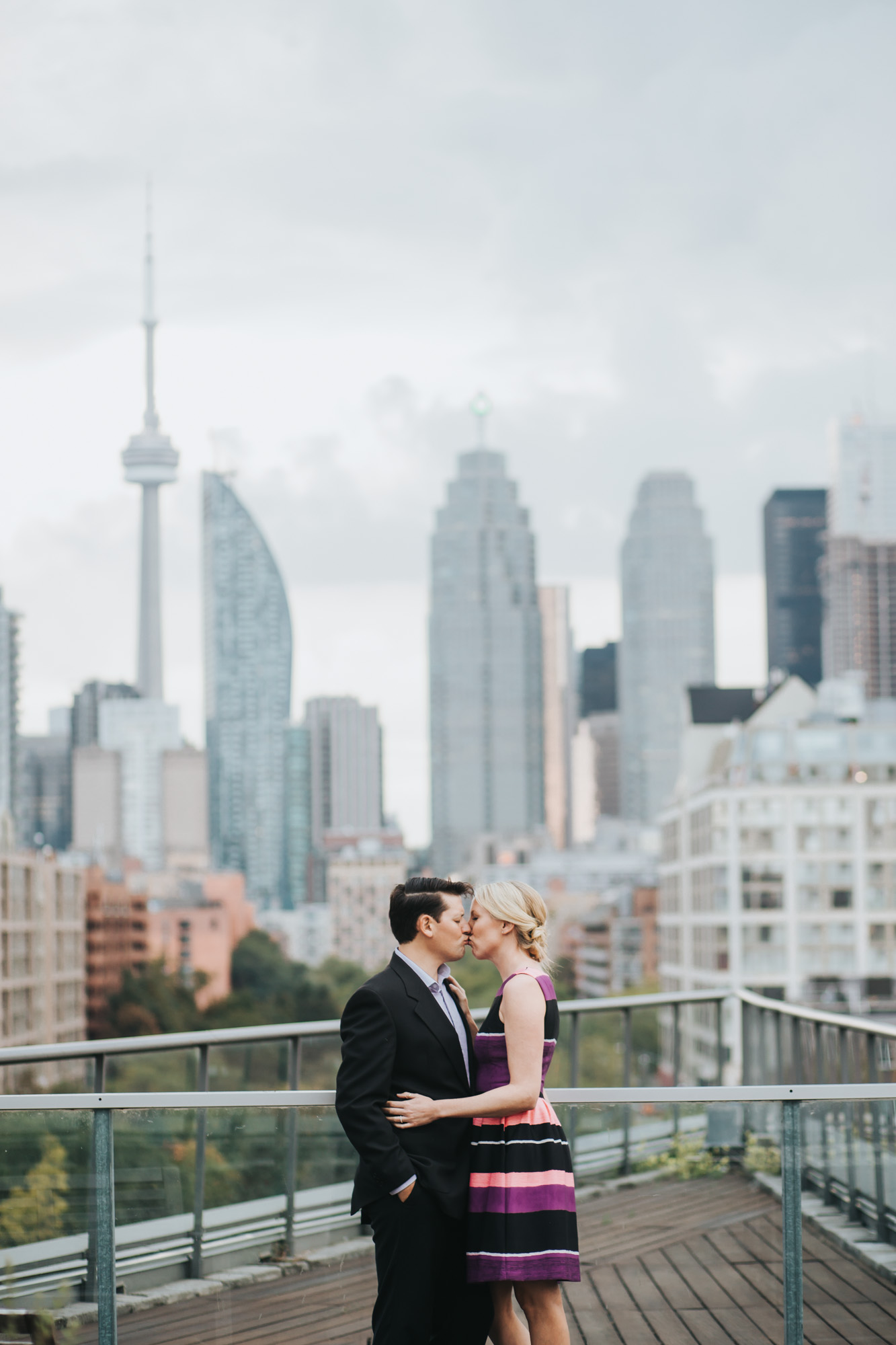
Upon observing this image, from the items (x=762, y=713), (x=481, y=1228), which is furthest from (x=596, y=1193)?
(x=762, y=713)

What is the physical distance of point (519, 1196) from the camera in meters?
4.49

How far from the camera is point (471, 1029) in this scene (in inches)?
186

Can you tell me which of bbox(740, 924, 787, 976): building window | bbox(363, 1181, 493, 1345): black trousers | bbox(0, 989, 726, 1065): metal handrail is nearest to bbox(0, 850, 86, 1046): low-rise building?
bbox(740, 924, 787, 976): building window

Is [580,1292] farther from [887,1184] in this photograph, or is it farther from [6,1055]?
[6,1055]

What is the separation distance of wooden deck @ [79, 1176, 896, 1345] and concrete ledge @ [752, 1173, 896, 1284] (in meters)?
0.03

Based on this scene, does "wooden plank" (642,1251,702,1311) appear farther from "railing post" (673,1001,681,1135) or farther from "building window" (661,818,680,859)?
"building window" (661,818,680,859)

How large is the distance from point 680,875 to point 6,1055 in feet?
353

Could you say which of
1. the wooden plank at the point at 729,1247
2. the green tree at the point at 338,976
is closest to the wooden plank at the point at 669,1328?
the wooden plank at the point at 729,1247

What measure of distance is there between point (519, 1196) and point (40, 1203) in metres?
1.44

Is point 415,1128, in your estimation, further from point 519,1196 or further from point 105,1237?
point 105,1237

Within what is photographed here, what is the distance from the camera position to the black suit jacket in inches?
171

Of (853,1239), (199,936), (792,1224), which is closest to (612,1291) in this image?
(792,1224)

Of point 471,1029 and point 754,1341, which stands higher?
point 471,1029

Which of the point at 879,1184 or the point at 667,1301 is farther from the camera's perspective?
the point at 879,1184
